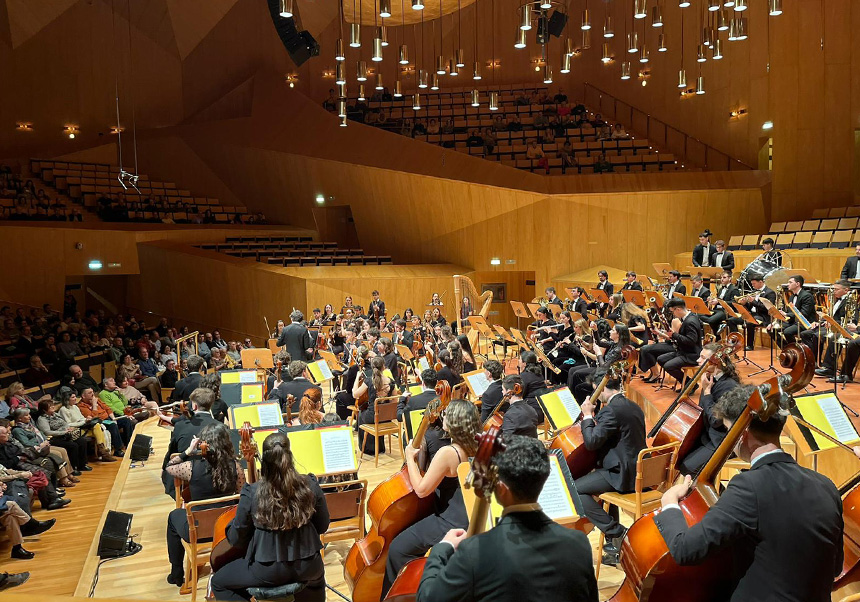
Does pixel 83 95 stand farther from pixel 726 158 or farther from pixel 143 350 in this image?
pixel 726 158

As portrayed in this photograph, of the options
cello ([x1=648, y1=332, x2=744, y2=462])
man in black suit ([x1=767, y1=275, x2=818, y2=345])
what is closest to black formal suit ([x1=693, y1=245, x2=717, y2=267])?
man in black suit ([x1=767, y1=275, x2=818, y2=345])

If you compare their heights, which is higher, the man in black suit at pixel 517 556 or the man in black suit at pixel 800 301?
the man in black suit at pixel 800 301

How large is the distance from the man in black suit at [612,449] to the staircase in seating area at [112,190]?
55.0ft

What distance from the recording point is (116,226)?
1767 centimetres

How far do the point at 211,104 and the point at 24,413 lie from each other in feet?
53.3

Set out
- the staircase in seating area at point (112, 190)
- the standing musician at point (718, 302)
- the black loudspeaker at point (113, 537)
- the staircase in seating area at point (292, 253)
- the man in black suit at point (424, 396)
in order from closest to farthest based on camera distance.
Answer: the black loudspeaker at point (113, 537) → the man in black suit at point (424, 396) → the standing musician at point (718, 302) → the staircase in seating area at point (292, 253) → the staircase in seating area at point (112, 190)

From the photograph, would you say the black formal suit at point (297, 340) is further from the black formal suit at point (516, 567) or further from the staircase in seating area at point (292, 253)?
the black formal suit at point (516, 567)

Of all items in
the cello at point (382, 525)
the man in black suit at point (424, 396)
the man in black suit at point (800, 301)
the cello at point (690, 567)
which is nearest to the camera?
the cello at point (690, 567)

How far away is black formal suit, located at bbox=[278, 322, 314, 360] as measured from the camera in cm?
1091

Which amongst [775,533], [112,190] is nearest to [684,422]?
[775,533]

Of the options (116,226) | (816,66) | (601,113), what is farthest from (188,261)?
(816,66)

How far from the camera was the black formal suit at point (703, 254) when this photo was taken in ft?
36.8

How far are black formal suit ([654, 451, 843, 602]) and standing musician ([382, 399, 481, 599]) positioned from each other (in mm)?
1228

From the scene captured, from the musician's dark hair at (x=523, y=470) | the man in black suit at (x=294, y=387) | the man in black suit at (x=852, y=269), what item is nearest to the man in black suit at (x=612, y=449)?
the musician's dark hair at (x=523, y=470)
